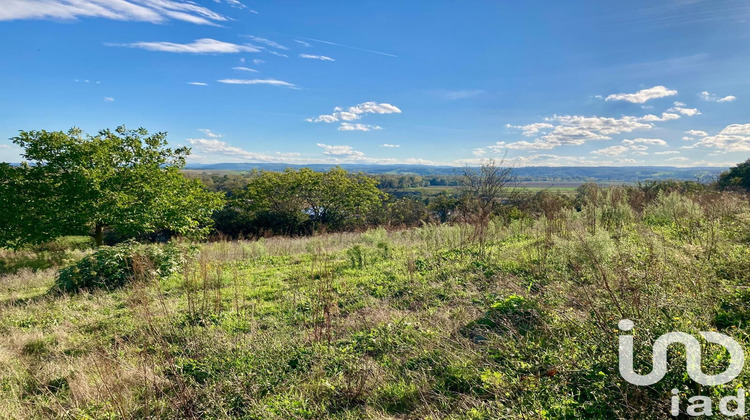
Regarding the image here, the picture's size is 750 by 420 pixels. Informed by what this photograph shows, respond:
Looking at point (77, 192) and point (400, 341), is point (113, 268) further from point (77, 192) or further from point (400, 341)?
point (77, 192)

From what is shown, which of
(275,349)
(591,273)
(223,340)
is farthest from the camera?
(591,273)

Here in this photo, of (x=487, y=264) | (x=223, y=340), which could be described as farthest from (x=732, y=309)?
(x=223, y=340)

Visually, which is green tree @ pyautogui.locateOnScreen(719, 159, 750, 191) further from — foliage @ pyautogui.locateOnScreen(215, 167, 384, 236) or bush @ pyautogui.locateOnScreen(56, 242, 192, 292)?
bush @ pyautogui.locateOnScreen(56, 242, 192, 292)

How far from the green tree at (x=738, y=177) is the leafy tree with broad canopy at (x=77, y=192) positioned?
3945 centimetres

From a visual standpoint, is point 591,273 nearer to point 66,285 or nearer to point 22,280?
point 66,285

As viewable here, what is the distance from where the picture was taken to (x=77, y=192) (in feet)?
43.5

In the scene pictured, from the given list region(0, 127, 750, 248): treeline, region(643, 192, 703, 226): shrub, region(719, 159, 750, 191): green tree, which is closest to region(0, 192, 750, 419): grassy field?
region(643, 192, 703, 226): shrub

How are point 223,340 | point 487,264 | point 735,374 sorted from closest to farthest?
1. point 735,374
2. point 223,340
3. point 487,264

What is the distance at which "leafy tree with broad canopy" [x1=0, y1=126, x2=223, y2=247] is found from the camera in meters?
→ 13.2

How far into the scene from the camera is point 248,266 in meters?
9.67

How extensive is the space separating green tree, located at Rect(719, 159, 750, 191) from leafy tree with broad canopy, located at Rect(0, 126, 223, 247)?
129 ft

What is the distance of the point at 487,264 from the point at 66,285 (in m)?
9.08

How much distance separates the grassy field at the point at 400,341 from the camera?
2.72 meters

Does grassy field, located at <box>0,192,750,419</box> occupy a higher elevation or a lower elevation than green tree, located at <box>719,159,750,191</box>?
lower
